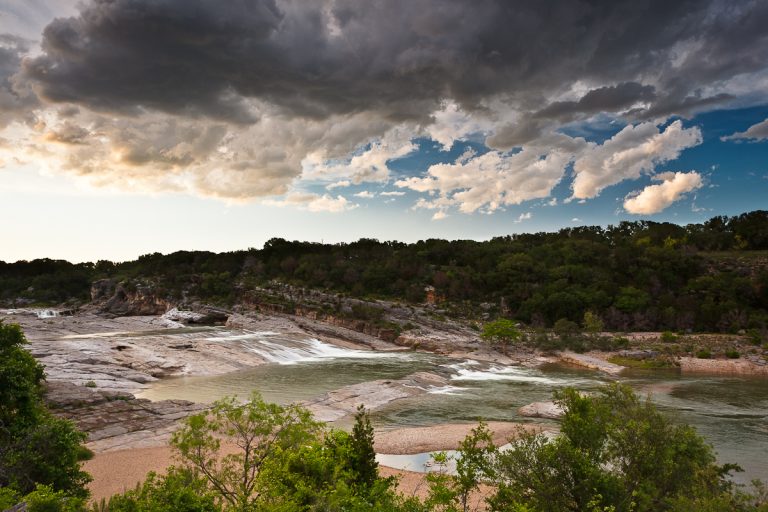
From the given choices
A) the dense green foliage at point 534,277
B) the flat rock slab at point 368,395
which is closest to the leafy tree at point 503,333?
the dense green foliage at point 534,277

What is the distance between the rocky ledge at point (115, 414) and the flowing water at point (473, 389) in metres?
5.04

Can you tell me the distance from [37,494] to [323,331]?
71.7 m

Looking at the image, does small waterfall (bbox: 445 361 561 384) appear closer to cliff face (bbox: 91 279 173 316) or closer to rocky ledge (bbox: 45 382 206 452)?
rocky ledge (bbox: 45 382 206 452)

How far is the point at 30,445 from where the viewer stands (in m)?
18.1

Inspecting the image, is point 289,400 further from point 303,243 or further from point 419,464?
point 303,243

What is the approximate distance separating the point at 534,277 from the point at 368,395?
246 feet

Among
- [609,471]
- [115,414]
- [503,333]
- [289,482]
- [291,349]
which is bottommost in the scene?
[291,349]

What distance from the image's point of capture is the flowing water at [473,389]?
33281 millimetres

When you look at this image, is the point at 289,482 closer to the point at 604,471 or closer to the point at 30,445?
the point at 604,471

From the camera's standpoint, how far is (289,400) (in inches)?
1575

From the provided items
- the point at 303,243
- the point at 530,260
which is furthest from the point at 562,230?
the point at 303,243

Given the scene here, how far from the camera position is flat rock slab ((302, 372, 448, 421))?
37188mm

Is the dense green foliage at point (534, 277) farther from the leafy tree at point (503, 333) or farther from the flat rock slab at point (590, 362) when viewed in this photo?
the flat rock slab at point (590, 362)

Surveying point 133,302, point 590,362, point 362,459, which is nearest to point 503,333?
point 590,362
